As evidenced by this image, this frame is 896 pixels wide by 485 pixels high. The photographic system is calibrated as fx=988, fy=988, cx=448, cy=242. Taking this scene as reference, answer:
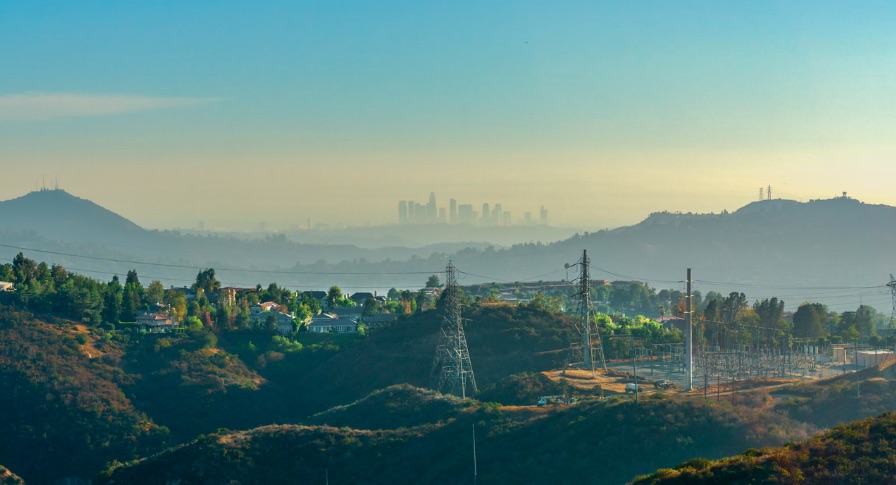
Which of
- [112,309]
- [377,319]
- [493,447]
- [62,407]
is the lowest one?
[62,407]

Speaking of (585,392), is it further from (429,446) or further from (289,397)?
(289,397)

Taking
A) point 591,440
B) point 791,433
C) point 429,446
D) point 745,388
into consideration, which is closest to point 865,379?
point 745,388

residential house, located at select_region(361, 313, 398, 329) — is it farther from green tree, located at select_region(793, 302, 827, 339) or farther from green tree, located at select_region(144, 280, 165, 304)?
green tree, located at select_region(793, 302, 827, 339)

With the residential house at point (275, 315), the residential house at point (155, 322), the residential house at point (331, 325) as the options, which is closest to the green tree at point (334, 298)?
the residential house at point (275, 315)

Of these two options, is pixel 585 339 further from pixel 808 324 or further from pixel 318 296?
pixel 318 296

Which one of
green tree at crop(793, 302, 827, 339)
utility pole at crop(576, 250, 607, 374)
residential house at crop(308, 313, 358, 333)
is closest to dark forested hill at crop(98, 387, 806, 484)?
utility pole at crop(576, 250, 607, 374)

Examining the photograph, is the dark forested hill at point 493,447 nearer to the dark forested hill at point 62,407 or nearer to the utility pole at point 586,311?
the dark forested hill at point 62,407

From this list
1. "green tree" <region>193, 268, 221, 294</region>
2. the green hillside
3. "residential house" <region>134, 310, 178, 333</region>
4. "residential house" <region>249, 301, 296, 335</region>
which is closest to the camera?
the green hillside

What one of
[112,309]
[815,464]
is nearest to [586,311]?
[815,464]
